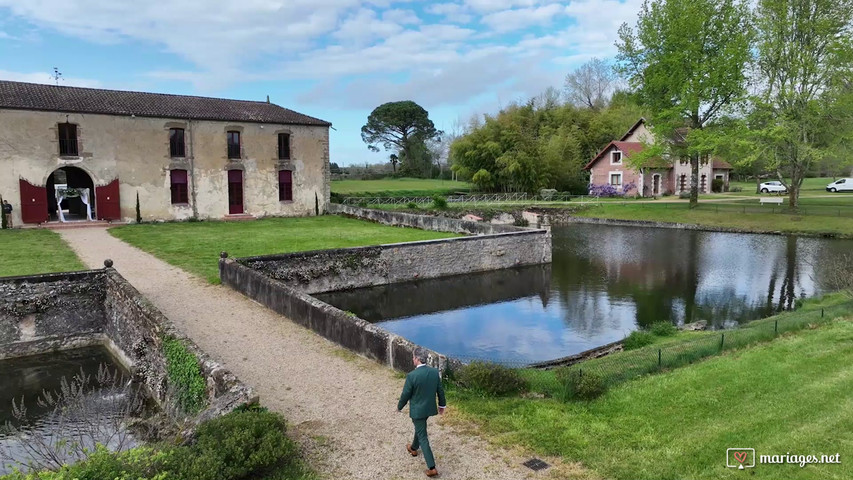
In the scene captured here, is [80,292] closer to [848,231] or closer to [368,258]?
[368,258]

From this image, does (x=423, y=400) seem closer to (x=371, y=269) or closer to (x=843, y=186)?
(x=371, y=269)

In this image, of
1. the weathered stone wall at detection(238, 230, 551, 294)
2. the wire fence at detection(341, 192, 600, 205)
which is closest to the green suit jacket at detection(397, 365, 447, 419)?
the weathered stone wall at detection(238, 230, 551, 294)

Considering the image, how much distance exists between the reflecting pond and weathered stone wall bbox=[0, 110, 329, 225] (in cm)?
1526

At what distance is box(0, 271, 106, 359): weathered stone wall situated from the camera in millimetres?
12773

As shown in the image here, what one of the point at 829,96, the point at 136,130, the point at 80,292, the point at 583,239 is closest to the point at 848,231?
the point at 829,96

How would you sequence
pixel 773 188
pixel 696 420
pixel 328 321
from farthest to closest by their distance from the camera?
pixel 773 188, pixel 328 321, pixel 696 420

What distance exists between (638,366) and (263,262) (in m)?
11.5

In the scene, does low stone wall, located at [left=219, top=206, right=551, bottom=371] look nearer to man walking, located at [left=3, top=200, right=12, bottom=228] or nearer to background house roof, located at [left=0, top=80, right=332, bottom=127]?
background house roof, located at [left=0, top=80, right=332, bottom=127]

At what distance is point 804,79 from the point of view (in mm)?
31641

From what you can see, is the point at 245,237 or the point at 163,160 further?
the point at 163,160

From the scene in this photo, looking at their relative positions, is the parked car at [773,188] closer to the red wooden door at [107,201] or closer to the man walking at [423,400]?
the red wooden door at [107,201]

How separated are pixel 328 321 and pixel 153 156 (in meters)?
22.4

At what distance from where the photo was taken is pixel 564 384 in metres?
7.88

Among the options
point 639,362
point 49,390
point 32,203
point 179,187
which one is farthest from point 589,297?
point 32,203
